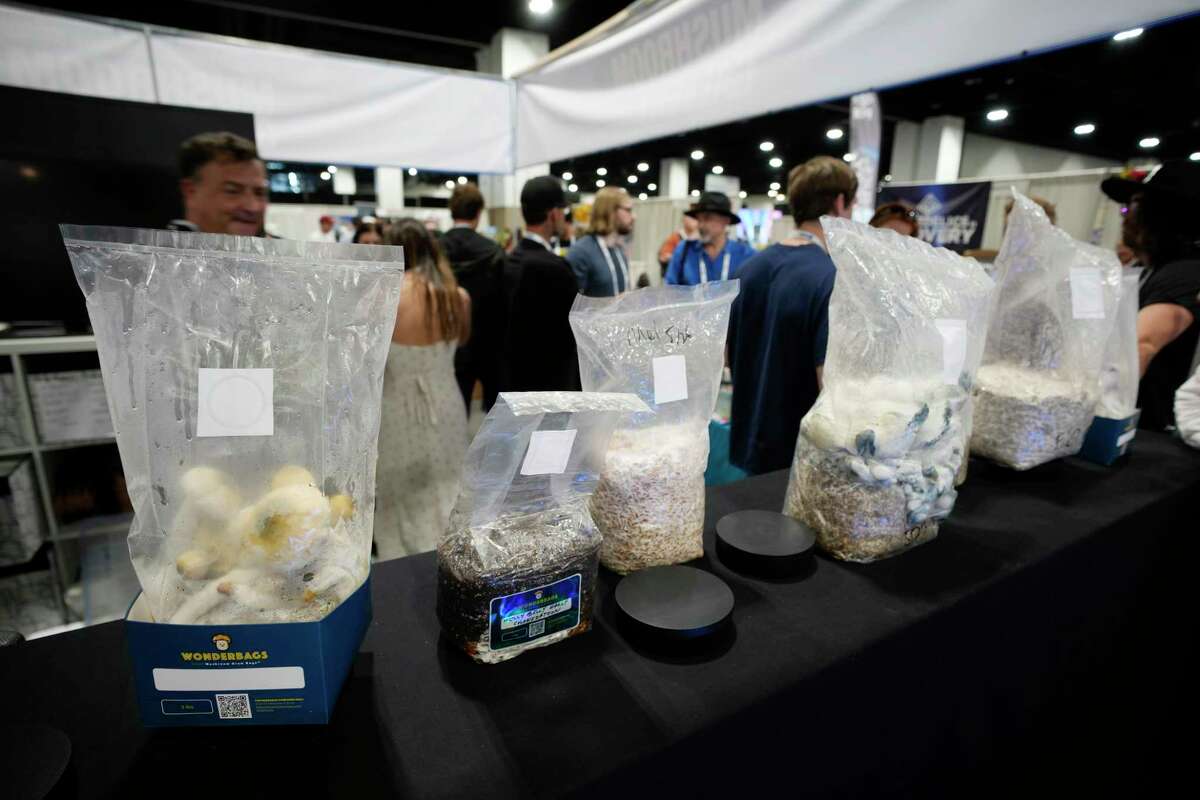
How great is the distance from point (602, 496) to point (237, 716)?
0.37 meters

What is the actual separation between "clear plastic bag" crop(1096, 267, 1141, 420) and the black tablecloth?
0.13m

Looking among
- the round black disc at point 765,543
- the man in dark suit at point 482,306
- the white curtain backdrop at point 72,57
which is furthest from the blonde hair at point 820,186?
the white curtain backdrop at point 72,57

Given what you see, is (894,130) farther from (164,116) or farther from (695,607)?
(695,607)

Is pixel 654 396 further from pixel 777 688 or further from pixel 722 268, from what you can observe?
pixel 722 268

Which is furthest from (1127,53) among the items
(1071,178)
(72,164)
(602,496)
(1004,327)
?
(72,164)

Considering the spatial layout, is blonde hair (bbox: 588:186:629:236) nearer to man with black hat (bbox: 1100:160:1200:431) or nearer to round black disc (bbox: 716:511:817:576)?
man with black hat (bbox: 1100:160:1200:431)

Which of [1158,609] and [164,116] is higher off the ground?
[164,116]

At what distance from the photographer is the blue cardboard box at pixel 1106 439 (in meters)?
1.07

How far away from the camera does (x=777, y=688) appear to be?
531 mm

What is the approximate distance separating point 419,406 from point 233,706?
1.30 meters

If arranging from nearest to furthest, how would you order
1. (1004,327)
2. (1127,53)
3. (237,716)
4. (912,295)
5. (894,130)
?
(237,716) < (912,295) < (1004,327) < (1127,53) < (894,130)

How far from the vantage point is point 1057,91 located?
659cm

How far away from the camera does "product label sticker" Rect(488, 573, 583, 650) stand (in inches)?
20.9

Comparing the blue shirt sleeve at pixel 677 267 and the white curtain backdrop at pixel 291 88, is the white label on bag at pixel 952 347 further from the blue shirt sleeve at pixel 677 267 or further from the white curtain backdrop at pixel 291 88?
the blue shirt sleeve at pixel 677 267
